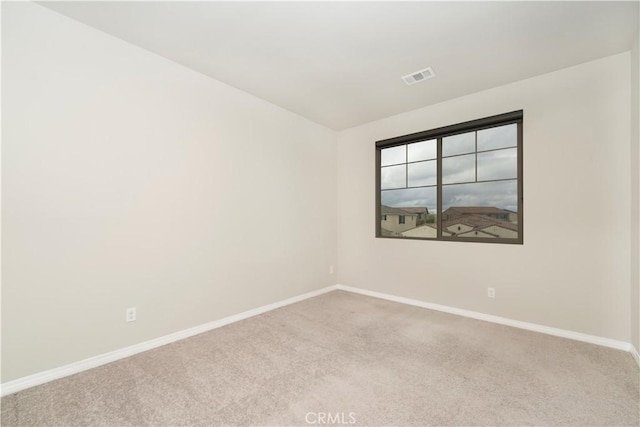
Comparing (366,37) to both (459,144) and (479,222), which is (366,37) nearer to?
(459,144)

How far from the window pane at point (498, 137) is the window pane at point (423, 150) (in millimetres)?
543

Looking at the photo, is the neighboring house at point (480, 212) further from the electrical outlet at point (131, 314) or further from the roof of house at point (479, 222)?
the electrical outlet at point (131, 314)

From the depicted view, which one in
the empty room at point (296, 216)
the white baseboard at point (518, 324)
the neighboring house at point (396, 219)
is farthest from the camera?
the neighboring house at point (396, 219)

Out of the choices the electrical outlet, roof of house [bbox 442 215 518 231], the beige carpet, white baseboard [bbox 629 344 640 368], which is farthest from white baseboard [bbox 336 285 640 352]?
the electrical outlet

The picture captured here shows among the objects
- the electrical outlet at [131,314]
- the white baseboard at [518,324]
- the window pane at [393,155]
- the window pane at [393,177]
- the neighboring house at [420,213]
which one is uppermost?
the window pane at [393,155]

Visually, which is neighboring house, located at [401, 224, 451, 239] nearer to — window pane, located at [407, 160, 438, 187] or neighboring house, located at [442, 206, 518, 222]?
neighboring house, located at [442, 206, 518, 222]

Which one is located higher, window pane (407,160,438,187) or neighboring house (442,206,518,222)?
window pane (407,160,438,187)

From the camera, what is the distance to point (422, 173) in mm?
3865

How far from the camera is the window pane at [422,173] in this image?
3744 millimetres

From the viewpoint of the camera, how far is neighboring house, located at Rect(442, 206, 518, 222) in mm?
3150

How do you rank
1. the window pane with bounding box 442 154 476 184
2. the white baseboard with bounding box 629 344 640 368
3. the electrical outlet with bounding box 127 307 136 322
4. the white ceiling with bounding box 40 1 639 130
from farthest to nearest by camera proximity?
the window pane with bounding box 442 154 476 184, the electrical outlet with bounding box 127 307 136 322, the white baseboard with bounding box 629 344 640 368, the white ceiling with bounding box 40 1 639 130

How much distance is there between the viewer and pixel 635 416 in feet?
5.28

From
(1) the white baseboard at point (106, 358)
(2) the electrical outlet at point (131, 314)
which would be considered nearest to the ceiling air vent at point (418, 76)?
(1) the white baseboard at point (106, 358)

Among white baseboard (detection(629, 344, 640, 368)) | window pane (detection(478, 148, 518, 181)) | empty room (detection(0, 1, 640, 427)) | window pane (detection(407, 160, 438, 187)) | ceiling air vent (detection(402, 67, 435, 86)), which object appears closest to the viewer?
empty room (detection(0, 1, 640, 427))
